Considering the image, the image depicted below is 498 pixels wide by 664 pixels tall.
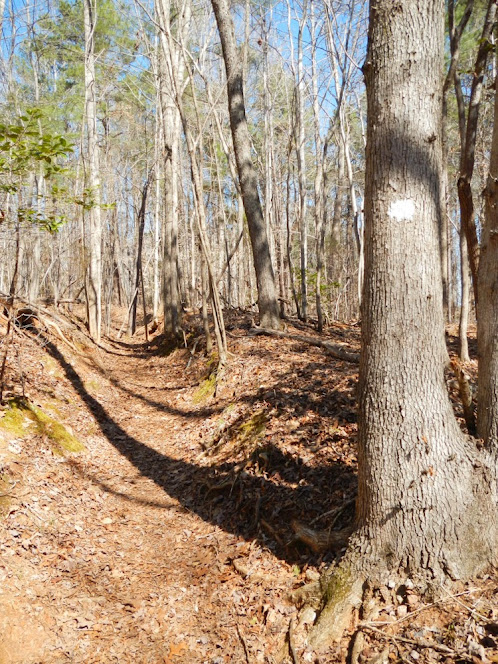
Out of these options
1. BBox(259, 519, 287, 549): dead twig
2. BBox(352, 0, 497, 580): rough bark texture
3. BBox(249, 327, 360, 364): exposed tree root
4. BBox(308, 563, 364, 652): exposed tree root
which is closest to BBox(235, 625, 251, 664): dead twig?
BBox(308, 563, 364, 652): exposed tree root

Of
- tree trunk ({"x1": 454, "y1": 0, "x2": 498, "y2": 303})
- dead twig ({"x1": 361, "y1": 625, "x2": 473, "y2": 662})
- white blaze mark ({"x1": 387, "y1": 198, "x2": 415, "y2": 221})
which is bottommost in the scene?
dead twig ({"x1": 361, "y1": 625, "x2": 473, "y2": 662})

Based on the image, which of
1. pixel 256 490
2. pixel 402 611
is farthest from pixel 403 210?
pixel 256 490

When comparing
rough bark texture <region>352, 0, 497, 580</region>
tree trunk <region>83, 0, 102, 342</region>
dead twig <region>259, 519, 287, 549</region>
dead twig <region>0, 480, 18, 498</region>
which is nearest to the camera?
rough bark texture <region>352, 0, 497, 580</region>

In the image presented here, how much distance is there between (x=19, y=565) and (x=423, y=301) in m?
3.74

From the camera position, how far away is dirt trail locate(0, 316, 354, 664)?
3199mm

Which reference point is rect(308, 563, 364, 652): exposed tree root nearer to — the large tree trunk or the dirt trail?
the dirt trail

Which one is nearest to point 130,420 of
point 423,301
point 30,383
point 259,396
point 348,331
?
point 30,383

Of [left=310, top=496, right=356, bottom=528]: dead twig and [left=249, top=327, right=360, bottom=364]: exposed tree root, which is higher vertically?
[left=249, top=327, right=360, bottom=364]: exposed tree root

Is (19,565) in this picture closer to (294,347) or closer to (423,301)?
(423,301)

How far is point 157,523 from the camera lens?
4625mm

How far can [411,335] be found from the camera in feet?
9.09

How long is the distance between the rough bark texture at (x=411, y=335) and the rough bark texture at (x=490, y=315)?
203mm

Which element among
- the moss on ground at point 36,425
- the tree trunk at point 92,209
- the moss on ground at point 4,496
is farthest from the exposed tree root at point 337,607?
the tree trunk at point 92,209

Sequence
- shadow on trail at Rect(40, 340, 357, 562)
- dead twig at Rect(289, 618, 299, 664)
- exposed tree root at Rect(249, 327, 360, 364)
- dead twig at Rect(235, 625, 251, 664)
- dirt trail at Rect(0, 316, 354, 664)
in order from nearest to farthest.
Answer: dead twig at Rect(289, 618, 299, 664)
dead twig at Rect(235, 625, 251, 664)
dirt trail at Rect(0, 316, 354, 664)
shadow on trail at Rect(40, 340, 357, 562)
exposed tree root at Rect(249, 327, 360, 364)
